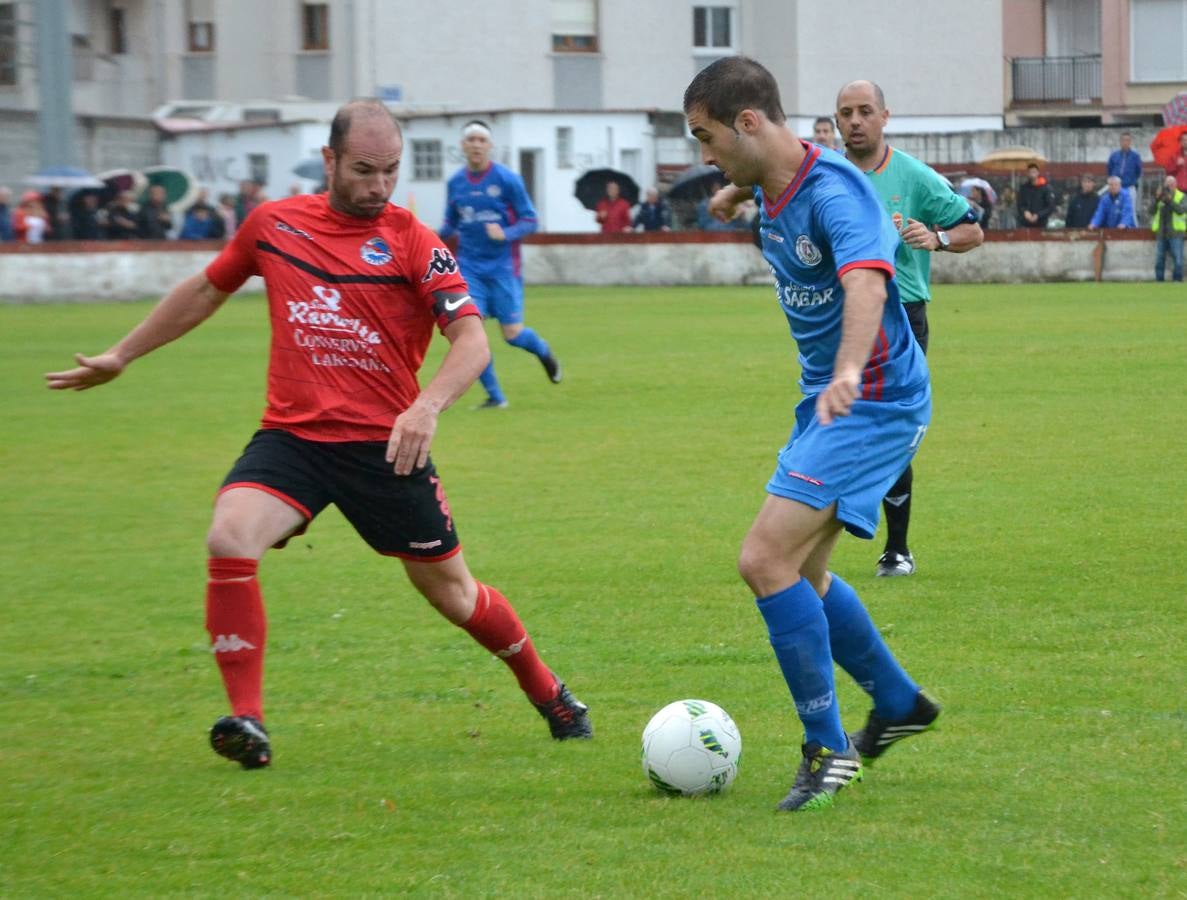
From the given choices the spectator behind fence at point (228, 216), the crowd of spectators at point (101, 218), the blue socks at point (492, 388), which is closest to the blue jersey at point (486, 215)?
the blue socks at point (492, 388)

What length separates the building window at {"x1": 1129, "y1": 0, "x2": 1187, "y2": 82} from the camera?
173 feet

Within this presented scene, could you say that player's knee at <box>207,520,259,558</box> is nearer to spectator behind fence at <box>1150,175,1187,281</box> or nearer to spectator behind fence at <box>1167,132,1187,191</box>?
spectator behind fence at <box>1150,175,1187,281</box>

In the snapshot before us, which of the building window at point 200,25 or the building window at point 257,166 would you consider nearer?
the building window at point 257,166

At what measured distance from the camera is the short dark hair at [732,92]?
4.85 metres

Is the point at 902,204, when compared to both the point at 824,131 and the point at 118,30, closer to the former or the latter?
the point at 824,131

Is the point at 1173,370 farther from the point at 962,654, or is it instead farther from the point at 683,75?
the point at 683,75

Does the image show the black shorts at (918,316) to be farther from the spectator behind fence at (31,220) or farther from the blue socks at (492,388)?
the spectator behind fence at (31,220)

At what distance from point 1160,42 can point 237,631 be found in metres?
52.3

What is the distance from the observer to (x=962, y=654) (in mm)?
6707

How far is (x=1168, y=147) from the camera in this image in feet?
98.4

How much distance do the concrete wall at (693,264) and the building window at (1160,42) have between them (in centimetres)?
2603

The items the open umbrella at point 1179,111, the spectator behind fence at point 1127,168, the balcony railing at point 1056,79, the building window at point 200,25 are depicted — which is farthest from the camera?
the balcony railing at point 1056,79

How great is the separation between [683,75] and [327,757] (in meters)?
48.6

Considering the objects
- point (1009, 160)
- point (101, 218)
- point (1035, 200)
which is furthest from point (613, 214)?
point (101, 218)
